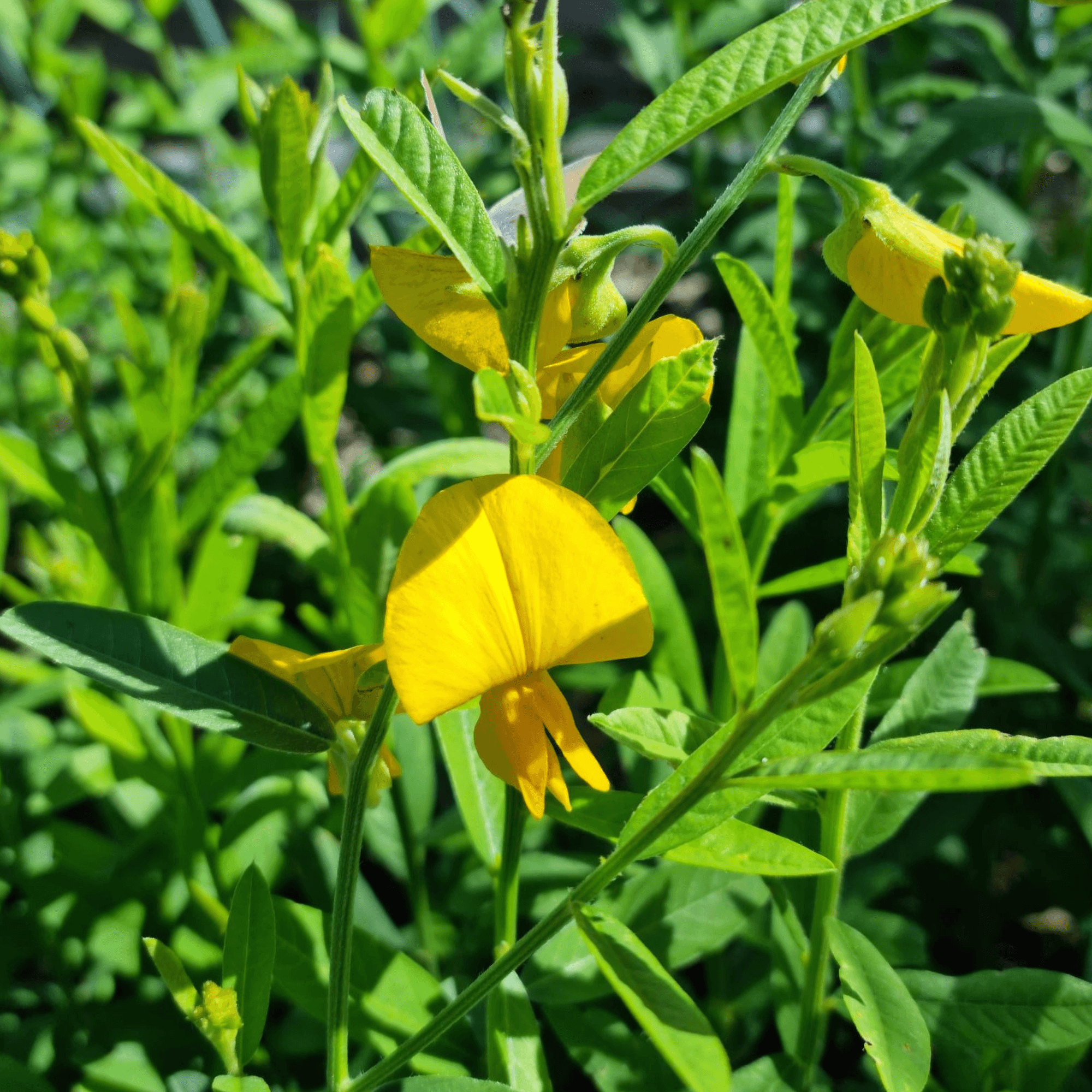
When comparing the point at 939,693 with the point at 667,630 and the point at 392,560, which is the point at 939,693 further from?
the point at 392,560

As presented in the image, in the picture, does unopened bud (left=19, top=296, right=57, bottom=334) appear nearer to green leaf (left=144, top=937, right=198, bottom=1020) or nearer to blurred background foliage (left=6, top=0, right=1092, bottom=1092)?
blurred background foliage (left=6, top=0, right=1092, bottom=1092)

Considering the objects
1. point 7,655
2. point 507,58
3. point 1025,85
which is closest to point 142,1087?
point 7,655

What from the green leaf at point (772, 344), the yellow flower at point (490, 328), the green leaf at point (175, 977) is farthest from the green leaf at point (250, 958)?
the green leaf at point (772, 344)

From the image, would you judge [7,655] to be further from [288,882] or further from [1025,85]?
[1025,85]

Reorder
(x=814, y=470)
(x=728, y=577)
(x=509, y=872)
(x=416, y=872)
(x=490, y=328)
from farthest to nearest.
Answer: (x=416, y=872), (x=814, y=470), (x=509, y=872), (x=490, y=328), (x=728, y=577)

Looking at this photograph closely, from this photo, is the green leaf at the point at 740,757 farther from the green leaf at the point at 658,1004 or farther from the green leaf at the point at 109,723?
the green leaf at the point at 109,723

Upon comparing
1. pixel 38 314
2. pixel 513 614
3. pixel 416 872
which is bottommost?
pixel 416 872

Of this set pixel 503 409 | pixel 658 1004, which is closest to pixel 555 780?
pixel 658 1004
